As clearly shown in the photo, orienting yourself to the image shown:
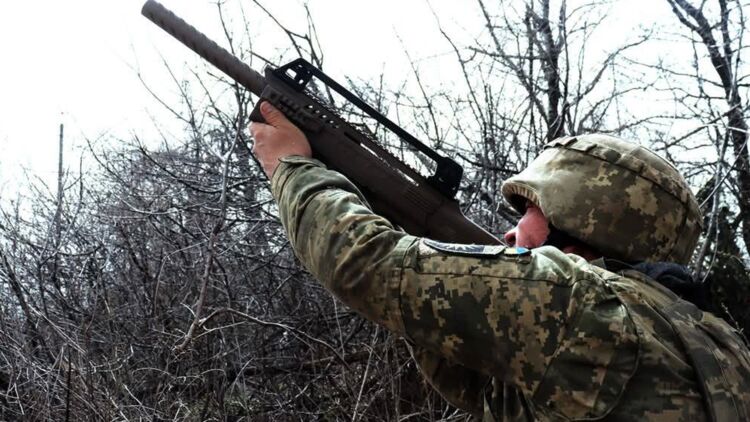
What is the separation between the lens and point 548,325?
4.56ft

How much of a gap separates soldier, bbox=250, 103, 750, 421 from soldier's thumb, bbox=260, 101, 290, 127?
0.43 metres

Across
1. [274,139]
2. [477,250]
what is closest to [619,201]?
[477,250]

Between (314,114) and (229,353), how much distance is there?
2.84 metres

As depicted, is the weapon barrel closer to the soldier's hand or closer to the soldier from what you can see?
the soldier's hand

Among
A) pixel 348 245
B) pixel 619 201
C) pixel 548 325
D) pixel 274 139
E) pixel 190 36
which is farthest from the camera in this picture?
pixel 190 36

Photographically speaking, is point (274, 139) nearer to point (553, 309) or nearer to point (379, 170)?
point (379, 170)

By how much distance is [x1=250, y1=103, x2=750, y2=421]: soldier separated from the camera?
55.0 inches

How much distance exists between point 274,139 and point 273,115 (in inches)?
4.5

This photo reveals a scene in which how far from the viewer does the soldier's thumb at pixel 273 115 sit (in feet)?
6.93

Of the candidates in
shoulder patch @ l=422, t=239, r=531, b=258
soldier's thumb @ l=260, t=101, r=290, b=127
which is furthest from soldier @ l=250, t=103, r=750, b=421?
soldier's thumb @ l=260, t=101, r=290, b=127

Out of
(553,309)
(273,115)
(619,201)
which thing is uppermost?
(619,201)

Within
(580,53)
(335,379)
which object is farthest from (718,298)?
(335,379)

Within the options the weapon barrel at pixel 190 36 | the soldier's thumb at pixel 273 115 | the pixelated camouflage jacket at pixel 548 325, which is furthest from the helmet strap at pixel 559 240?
the weapon barrel at pixel 190 36

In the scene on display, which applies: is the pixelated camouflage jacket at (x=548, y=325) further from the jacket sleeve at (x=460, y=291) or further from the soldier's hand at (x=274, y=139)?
the soldier's hand at (x=274, y=139)
